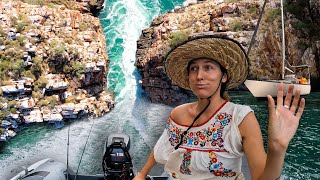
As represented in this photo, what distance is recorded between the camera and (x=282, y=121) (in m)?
1.37

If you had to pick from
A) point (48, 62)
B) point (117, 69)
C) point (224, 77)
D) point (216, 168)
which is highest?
point (224, 77)

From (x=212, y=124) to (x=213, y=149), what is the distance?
14 centimetres

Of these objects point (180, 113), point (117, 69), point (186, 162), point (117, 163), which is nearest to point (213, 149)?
point (186, 162)

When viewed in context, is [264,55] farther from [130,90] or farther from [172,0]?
[172,0]

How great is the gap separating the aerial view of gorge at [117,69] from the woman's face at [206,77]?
32.5 ft

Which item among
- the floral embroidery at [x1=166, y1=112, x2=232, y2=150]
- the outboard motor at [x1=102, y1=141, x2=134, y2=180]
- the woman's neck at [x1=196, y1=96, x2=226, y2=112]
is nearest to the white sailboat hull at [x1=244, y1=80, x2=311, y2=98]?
the outboard motor at [x1=102, y1=141, x2=134, y2=180]

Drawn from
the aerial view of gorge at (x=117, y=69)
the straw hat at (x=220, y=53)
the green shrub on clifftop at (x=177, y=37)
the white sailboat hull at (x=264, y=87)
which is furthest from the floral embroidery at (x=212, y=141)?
the green shrub on clifftop at (x=177, y=37)

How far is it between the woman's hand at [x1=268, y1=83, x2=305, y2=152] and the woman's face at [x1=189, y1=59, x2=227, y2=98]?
48 cm

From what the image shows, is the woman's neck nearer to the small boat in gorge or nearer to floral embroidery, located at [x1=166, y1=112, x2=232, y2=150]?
floral embroidery, located at [x1=166, y1=112, x2=232, y2=150]

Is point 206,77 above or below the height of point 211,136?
above

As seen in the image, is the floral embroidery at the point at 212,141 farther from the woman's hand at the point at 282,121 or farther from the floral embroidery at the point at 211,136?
the woman's hand at the point at 282,121

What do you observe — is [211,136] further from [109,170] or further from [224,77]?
[109,170]

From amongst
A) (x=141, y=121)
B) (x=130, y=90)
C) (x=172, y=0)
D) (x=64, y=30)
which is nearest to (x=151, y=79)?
(x=130, y=90)

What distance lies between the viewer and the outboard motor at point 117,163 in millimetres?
4605
